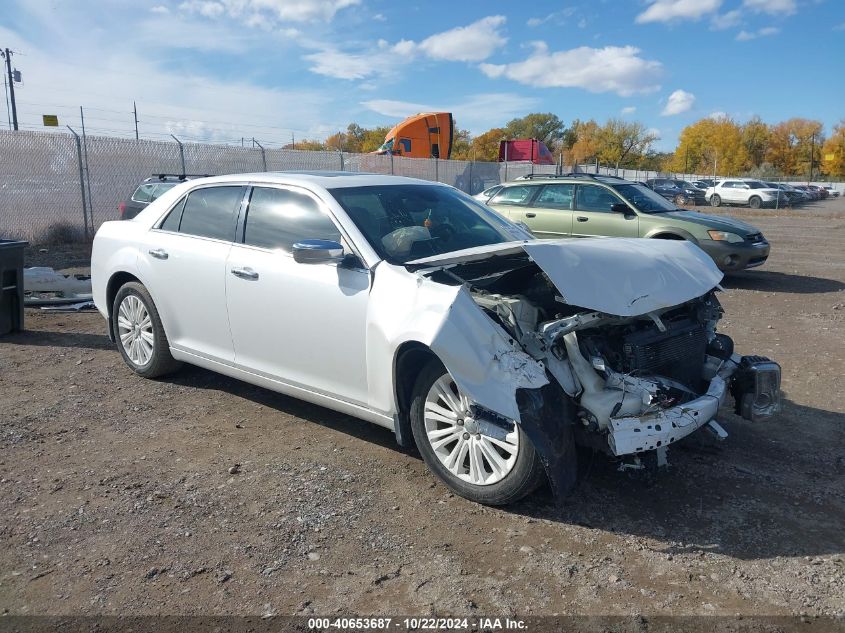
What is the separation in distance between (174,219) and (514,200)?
7.23m

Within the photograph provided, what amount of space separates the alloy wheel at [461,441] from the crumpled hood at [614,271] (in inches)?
30.2

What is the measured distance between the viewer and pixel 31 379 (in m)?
6.00

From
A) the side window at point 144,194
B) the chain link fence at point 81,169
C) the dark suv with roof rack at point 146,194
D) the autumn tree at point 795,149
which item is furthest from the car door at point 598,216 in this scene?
the autumn tree at point 795,149

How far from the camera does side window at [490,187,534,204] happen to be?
1154 centimetres

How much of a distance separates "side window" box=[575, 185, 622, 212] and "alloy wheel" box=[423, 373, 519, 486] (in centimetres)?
775

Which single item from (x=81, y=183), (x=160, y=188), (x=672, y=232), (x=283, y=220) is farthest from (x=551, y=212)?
(x=81, y=183)

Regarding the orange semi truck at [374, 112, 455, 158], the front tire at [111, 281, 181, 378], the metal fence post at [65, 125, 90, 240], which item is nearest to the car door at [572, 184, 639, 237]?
the front tire at [111, 281, 181, 378]

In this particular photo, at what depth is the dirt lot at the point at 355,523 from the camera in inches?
117

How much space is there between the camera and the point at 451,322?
3.43m

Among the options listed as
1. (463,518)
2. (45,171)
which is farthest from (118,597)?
(45,171)

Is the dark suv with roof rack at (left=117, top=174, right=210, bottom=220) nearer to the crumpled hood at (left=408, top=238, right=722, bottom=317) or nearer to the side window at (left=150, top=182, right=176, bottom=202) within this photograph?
the side window at (left=150, top=182, right=176, bottom=202)

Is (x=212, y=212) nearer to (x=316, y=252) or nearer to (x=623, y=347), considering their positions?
(x=316, y=252)

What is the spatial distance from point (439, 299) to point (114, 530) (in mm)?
2046

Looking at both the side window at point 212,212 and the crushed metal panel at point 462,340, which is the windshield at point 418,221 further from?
the side window at point 212,212
